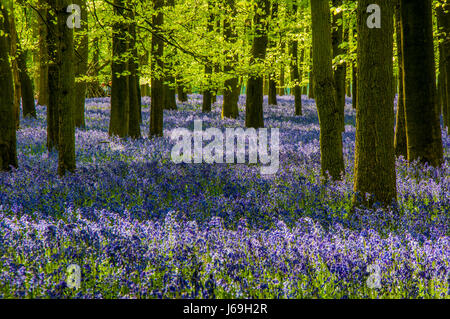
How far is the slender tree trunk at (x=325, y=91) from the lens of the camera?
7.20 m

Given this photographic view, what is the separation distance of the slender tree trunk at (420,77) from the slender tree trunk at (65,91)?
23.0ft

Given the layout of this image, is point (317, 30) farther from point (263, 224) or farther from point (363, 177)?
point (263, 224)

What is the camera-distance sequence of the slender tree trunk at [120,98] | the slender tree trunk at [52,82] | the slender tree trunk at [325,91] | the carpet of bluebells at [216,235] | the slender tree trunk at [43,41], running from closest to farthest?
the carpet of bluebells at [216,235] < the slender tree trunk at [325,91] < the slender tree trunk at [52,82] < the slender tree trunk at [43,41] < the slender tree trunk at [120,98]

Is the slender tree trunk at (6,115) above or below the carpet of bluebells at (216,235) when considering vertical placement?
above

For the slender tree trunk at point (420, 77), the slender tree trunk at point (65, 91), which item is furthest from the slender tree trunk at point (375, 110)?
the slender tree trunk at point (65, 91)

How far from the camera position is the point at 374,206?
5570 mm

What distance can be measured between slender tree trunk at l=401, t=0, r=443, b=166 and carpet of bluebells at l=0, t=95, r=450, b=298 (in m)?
0.75

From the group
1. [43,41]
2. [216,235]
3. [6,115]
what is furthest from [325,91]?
[43,41]

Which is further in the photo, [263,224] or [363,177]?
[363,177]

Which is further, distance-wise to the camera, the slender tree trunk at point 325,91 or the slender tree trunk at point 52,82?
the slender tree trunk at point 52,82

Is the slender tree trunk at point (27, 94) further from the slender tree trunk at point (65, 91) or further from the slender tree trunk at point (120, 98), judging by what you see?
the slender tree trunk at point (65, 91)

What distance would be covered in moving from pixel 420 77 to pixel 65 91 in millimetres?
7371
